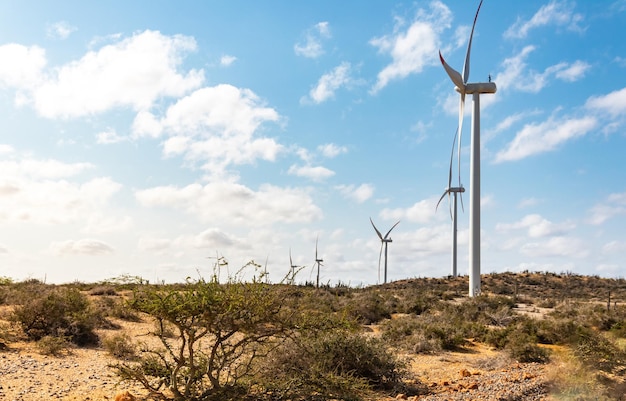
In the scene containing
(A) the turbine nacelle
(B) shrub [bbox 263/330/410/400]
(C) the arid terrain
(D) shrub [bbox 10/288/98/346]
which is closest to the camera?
(B) shrub [bbox 263/330/410/400]

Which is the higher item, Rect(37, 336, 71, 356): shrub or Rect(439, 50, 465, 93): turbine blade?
Rect(439, 50, 465, 93): turbine blade

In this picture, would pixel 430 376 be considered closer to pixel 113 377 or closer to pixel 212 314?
pixel 212 314

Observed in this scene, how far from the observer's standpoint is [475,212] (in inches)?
1778

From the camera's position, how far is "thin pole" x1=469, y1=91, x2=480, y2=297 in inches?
1777

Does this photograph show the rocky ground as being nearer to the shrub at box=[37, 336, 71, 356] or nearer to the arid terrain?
the arid terrain

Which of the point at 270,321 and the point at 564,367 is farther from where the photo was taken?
the point at 564,367

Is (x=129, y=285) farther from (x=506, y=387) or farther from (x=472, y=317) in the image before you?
(x=472, y=317)

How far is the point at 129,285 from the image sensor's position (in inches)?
438

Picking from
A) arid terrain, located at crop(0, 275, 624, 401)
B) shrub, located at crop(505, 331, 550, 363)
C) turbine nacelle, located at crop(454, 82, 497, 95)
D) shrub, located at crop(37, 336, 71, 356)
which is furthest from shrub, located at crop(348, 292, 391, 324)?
turbine nacelle, located at crop(454, 82, 497, 95)

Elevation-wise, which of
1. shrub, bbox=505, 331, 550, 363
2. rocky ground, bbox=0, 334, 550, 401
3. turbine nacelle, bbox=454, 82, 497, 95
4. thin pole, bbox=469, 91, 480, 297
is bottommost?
rocky ground, bbox=0, 334, 550, 401

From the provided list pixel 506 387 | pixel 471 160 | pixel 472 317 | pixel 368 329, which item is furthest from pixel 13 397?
pixel 471 160

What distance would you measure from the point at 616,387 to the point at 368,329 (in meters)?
14.0

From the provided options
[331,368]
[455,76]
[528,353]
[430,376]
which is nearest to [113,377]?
[331,368]

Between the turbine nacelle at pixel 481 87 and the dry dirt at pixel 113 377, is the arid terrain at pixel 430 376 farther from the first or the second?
the turbine nacelle at pixel 481 87
